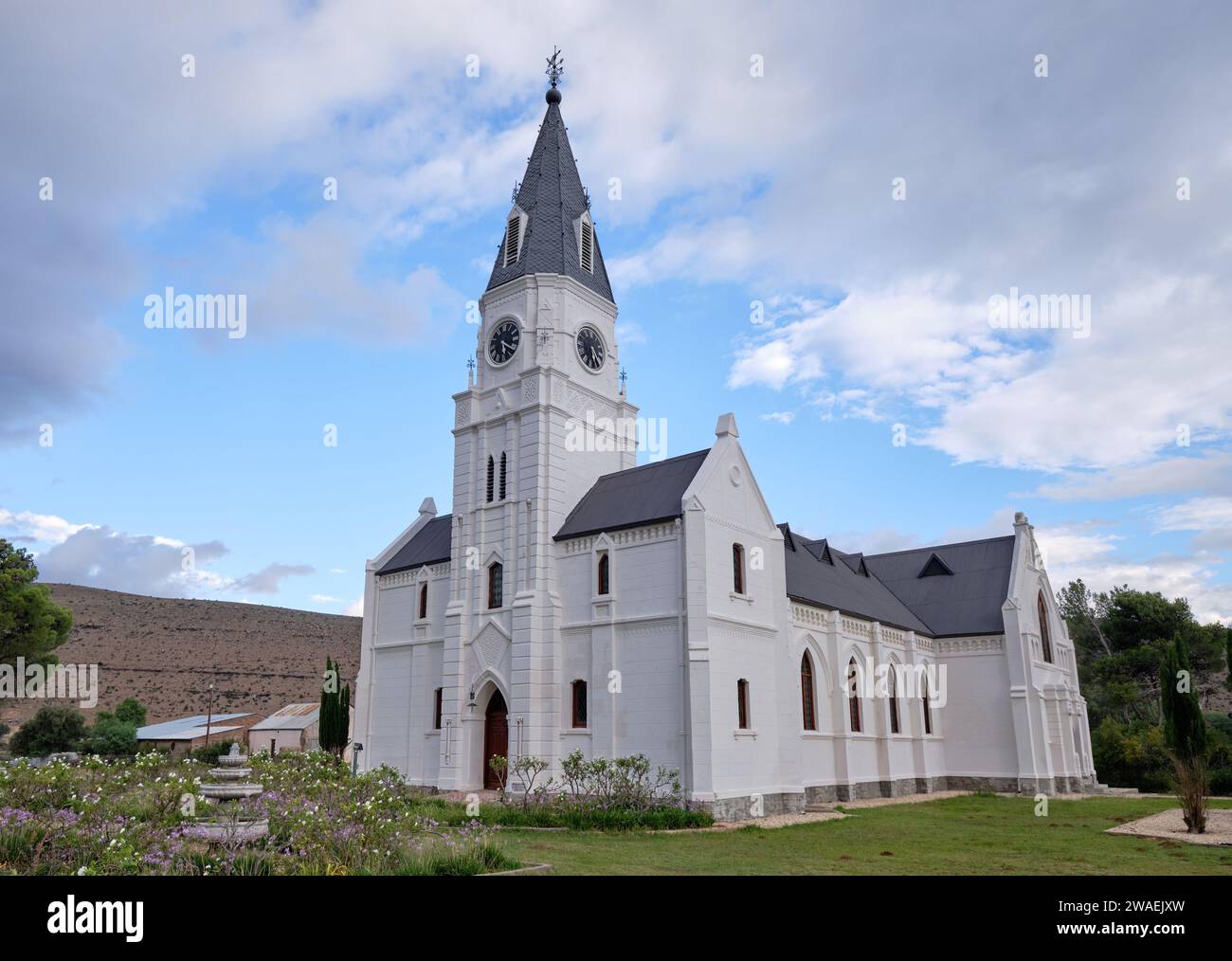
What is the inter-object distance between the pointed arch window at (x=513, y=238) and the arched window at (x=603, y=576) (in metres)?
13.8

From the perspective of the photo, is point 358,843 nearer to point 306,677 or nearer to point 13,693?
point 13,693

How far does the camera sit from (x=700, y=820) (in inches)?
925

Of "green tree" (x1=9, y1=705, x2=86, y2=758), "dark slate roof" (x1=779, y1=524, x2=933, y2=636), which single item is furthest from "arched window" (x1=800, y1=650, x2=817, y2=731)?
"green tree" (x1=9, y1=705, x2=86, y2=758)

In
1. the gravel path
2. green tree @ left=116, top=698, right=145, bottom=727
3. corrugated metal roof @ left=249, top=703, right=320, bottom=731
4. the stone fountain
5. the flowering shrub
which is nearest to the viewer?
the flowering shrub

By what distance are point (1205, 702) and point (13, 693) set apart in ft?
286

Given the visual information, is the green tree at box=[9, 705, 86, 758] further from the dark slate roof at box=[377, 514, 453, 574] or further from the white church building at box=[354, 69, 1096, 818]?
the dark slate roof at box=[377, 514, 453, 574]

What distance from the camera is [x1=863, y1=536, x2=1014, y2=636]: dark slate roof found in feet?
136

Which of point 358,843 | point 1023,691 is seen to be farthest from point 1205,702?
point 358,843

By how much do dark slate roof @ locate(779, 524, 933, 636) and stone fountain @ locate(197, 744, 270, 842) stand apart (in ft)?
66.5

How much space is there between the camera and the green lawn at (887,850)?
15.0 meters

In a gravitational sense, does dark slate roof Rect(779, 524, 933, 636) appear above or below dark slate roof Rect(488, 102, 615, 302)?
Result: below

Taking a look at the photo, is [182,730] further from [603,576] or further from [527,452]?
Answer: [603,576]

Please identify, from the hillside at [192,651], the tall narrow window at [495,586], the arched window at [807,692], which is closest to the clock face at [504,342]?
the tall narrow window at [495,586]

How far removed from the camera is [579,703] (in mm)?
28516
